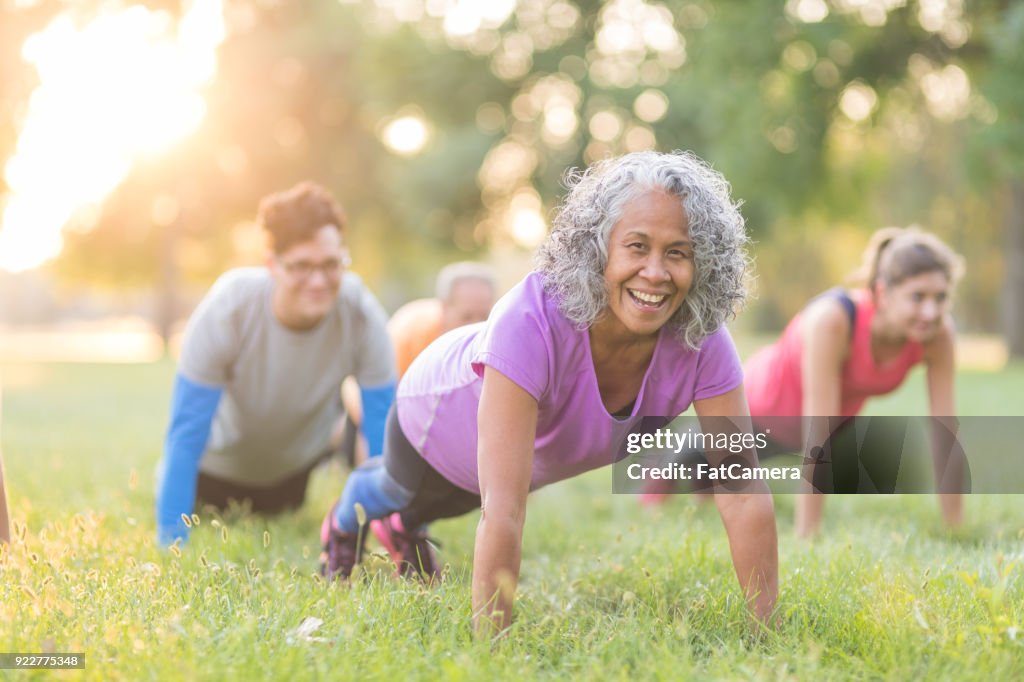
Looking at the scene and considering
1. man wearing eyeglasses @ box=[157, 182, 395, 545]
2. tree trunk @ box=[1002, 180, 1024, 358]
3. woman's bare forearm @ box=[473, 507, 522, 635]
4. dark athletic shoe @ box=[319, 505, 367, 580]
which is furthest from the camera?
tree trunk @ box=[1002, 180, 1024, 358]

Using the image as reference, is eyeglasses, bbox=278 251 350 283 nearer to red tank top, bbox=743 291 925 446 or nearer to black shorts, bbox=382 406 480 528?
black shorts, bbox=382 406 480 528

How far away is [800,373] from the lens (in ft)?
19.5

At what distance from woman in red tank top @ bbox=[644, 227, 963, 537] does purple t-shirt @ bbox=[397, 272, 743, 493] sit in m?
2.23

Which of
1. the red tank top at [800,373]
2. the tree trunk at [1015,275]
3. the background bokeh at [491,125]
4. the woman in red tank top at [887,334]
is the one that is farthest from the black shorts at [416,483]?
the tree trunk at [1015,275]

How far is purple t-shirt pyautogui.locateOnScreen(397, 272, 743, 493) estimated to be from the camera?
9.74ft

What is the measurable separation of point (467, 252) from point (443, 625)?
31.0m

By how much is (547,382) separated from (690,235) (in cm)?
63

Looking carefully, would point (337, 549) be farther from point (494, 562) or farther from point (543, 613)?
point (494, 562)

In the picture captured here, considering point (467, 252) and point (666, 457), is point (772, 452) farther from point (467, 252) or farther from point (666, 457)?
point (467, 252)

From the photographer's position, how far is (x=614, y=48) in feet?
100

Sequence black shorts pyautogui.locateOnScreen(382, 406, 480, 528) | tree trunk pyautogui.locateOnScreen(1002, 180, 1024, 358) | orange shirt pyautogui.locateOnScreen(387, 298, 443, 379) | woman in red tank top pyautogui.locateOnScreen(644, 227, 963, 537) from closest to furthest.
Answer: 1. black shorts pyautogui.locateOnScreen(382, 406, 480, 528)
2. woman in red tank top pyautogui.locateOnScreen(644, 227, 963, 537)
3. orange shirt pyautogui.locateOnScreen(387, 298, 443, 379)
4. tree trunk pyautogui.locateOnScreen(1002, 180, 1024, 358)

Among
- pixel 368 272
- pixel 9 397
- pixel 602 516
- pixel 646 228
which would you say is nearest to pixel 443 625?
pixel 646 228

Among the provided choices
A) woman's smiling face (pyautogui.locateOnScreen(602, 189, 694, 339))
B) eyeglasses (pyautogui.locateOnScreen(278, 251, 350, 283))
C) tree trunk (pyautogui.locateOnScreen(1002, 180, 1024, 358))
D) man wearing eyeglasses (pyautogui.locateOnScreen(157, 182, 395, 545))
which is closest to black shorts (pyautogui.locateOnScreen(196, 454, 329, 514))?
man wearing eyeglasses (pyautogui.locateOnScreen(157, 182, 395, 545))

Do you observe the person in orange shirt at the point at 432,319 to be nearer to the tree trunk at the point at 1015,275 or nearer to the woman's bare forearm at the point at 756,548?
the woman's bare forearm at the point at 756,548
